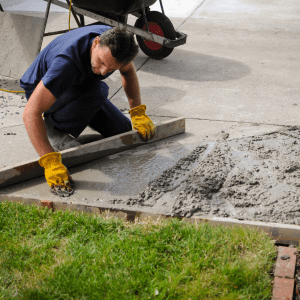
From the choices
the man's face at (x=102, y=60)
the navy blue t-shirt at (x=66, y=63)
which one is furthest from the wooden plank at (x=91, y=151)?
the man's face at (x=102, y=60)

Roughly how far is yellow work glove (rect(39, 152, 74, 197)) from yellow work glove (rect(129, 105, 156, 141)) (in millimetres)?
867

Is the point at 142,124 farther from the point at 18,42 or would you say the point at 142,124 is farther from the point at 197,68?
the point at 18,42

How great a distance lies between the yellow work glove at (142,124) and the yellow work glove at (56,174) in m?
0.87

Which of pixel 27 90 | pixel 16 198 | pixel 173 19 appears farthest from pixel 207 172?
pixel 173 19

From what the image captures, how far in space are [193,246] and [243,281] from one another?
351mm

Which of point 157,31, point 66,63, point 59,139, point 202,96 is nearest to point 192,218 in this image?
point 66,63

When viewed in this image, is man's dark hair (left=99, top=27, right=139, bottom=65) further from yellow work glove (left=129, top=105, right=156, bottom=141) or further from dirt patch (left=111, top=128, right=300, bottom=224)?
dirt patch (left=111, top=128, right=300, bottom=224)

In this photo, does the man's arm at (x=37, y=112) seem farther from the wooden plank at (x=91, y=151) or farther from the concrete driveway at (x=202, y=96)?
the concrete driveway at (x=202, y=96)

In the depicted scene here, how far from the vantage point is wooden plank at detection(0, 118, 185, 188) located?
2748 mm

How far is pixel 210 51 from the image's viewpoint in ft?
19.0

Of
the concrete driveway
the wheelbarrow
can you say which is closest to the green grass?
the concrete driveway

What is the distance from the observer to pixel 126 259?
209 centimetres

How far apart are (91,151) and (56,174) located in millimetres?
503

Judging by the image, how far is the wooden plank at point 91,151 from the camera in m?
2.75
